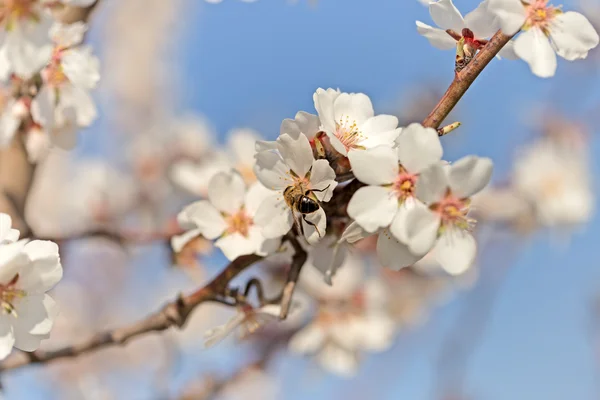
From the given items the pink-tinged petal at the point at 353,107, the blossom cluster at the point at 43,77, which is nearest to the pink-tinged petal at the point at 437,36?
the pink-tinged petal at the point at 353,107

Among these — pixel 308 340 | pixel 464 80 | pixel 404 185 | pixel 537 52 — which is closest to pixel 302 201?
pixel 404 185

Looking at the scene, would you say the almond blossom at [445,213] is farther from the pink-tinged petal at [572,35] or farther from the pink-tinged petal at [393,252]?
the pink-tinged petal at [572,35]

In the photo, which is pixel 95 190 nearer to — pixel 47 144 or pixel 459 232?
pixel 47 144

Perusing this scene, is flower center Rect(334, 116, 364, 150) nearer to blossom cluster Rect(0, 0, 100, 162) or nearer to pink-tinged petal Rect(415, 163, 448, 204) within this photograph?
pink-tinged petal Rect(415, 163, 448, 204)

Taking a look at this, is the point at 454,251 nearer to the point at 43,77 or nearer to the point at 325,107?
the point at 325,107

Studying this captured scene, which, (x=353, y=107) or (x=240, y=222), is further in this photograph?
(x=240, y=222)

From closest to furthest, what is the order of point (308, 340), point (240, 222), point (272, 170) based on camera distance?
point (272, 170) < point (240, 222) < point (308, 340)

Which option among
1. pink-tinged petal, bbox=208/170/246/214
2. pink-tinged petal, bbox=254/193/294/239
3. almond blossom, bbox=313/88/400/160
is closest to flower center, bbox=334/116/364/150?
almond blossom, bbox=313/88/400/160
